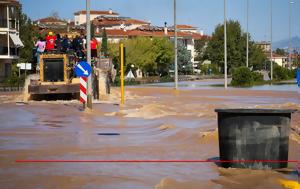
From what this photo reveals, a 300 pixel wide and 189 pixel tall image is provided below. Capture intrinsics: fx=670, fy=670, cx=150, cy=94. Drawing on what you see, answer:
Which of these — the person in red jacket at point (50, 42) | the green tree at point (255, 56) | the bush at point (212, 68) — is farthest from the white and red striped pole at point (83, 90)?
the bush at point (212, 68)

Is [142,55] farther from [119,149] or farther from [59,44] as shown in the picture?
[119,149]

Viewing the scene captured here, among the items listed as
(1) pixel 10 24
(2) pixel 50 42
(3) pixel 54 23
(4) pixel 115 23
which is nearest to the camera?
(2) pixel 50 42

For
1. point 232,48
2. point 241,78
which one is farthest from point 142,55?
point 241,78

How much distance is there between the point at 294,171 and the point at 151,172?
228 cm

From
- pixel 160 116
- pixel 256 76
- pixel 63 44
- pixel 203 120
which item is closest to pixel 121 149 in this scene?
pixel 203 120

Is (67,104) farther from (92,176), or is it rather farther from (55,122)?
(92,176)

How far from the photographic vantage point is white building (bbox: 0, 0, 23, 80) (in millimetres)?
75250

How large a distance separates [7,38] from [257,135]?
6832 cm

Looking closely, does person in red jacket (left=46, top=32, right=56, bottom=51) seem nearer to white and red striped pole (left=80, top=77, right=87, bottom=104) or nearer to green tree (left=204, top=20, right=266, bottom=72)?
white and red striped pole (left=80, top=77, right=87, bottom=104)

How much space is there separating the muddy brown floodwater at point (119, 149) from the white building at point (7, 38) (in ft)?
169

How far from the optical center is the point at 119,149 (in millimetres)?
13930

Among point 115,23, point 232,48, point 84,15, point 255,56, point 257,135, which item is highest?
point 84,15

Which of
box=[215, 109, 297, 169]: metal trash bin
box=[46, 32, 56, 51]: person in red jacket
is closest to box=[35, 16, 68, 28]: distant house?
box=[46, 32, 56, 51]: person in red jacket

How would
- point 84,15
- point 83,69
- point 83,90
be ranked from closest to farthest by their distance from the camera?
1. point 83,69
2. point 83,90
3. point 84,15
